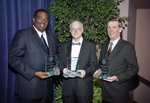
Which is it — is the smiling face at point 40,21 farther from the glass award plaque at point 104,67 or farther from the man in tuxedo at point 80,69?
the glass award plaque at point 104,67

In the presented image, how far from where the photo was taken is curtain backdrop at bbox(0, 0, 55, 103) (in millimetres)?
2723

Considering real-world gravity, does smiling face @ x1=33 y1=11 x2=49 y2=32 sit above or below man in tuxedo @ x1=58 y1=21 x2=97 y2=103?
above

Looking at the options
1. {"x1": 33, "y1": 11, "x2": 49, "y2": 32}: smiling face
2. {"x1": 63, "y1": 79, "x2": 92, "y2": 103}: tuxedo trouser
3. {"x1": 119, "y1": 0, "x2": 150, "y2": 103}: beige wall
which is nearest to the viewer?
{"x1": 63, "y1": 79, "x2": 92, "y2": 103}: tuxedo trouser

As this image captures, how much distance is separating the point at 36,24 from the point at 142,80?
549 centimetres

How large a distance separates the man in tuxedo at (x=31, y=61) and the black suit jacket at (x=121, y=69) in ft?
3.92

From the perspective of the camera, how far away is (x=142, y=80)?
19.1 ft

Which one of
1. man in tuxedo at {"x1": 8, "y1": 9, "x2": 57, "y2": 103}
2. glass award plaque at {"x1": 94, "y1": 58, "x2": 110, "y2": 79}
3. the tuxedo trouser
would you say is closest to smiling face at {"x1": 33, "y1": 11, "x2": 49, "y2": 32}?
man in tuxedo at {"x1": 8, "y1": 9, "x2": 57, "y2": 103}

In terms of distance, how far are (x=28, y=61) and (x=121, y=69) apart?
1670 millimetres

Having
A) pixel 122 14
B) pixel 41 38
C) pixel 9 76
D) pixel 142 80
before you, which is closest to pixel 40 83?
pixel 41 38

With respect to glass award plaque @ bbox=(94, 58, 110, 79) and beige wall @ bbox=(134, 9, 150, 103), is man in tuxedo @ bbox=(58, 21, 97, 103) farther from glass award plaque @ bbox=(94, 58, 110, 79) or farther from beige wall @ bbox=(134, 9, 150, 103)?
beige wall @ bbox=(134, 9, 150, 103)

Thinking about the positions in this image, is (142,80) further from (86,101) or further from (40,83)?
(40,83)

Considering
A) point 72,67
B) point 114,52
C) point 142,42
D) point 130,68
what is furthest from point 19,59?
point 142,42

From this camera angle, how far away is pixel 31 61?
2291 millimetres

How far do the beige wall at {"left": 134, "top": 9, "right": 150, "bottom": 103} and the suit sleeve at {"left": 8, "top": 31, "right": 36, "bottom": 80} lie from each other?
193 inches
